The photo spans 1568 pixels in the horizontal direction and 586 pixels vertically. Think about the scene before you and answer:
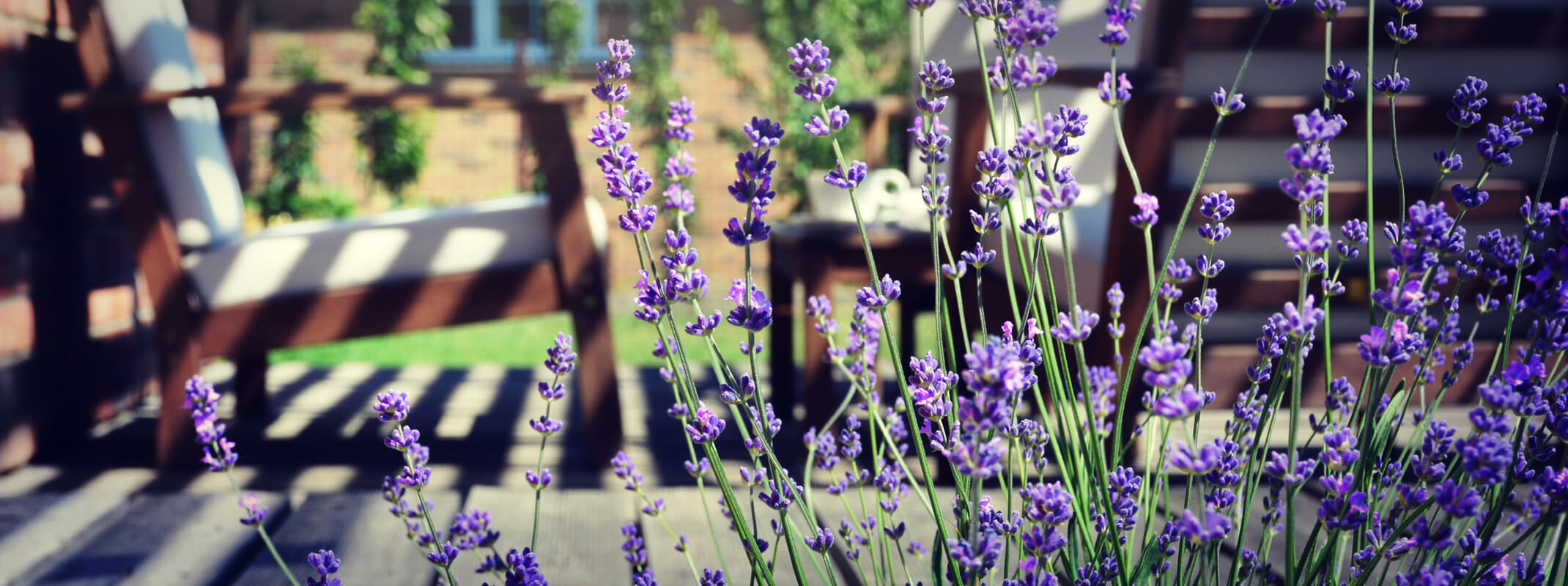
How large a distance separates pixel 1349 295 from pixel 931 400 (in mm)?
1107

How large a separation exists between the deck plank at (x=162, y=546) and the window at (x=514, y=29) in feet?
18.4

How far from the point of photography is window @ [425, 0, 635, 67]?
6980 mm

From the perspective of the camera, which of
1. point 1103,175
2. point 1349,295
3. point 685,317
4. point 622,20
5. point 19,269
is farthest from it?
point 622,20

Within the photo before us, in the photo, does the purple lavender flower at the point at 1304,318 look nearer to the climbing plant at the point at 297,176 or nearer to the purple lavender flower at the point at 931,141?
the purple lavender flower at the point at 931,141

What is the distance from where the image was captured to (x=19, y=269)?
2127 mm

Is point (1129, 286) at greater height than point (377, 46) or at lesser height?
lesser

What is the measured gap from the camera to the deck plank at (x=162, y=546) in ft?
4.20

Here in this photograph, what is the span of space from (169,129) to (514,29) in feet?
17.8

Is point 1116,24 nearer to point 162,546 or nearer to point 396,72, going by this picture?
point 162,546

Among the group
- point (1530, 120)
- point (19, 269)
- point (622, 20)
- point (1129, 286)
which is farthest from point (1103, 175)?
point (622, 20)

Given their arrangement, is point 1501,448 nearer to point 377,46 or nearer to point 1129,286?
point 1129,286

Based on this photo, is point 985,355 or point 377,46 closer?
point 985,355

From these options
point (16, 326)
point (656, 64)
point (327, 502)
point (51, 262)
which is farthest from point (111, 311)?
point (656, 64)

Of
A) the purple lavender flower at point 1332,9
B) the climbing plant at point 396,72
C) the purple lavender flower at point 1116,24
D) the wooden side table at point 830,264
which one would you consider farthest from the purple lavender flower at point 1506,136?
the climbing plant at point 396,72
